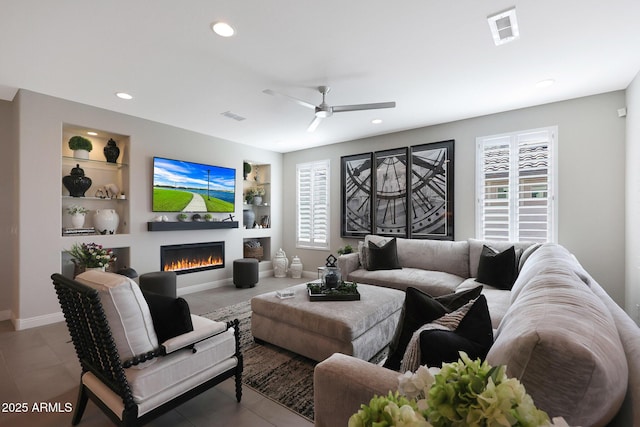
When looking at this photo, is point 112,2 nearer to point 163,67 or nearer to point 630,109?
point 163,67

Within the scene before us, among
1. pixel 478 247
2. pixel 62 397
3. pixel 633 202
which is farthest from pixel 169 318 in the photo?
pixel 633 202

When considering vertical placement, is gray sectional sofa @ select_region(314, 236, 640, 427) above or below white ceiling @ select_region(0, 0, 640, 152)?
below

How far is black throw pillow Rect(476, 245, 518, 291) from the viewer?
3370 mm

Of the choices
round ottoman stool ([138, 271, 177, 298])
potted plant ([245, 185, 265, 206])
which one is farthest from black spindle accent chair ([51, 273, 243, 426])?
Result: potted plant ([245, 185, 265, 206])

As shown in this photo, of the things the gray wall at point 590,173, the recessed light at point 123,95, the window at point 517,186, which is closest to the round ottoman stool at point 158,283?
the recessed light at point 123,95

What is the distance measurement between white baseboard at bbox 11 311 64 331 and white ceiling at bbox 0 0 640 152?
2.70m

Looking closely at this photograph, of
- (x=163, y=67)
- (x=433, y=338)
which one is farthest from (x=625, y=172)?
(x=163, y=67)

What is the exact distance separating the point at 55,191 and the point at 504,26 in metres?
5.04

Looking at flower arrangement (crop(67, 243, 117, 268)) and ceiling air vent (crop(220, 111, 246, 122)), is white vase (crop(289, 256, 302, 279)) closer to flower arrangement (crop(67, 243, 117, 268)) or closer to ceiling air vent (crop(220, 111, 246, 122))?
ceiling air vent (crop(220, 111, 246, 122))

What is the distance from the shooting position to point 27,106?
3516mm

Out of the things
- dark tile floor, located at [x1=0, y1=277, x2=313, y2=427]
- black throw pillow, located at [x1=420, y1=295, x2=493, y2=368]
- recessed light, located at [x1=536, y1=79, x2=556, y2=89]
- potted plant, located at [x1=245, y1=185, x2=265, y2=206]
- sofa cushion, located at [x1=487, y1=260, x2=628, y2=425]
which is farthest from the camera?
potted plant, located at [x1=245, y1=185, x2=265, y2=206]

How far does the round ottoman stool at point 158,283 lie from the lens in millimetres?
4086

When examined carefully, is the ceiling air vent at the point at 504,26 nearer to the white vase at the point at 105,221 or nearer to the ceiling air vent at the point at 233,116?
the ceiling air vent at the point at 233,116

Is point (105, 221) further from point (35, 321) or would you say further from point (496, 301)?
point (496, 301)
